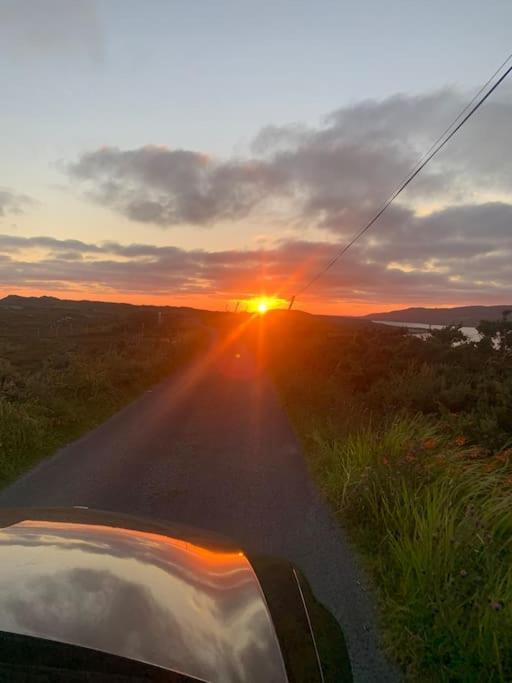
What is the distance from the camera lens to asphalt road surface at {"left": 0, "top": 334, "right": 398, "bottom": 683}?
4.44 metres

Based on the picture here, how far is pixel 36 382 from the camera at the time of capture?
11.9 m

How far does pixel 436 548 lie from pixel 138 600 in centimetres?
279

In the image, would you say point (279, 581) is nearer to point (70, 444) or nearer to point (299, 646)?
point (299, 646)

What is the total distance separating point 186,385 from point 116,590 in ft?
51.4

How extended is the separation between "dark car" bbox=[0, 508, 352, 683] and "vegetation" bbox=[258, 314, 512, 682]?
4.34 ft

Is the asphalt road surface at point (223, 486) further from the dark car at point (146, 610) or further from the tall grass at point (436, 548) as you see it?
the dark car at point (146, 610)

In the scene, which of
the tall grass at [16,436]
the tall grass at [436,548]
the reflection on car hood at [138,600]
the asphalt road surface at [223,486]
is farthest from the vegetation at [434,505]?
the tall grass at [16,436]

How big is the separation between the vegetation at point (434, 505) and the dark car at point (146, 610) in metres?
1.32

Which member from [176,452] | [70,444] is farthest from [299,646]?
[70,444]

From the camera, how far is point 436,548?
13.3ft

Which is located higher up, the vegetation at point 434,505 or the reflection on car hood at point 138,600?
the reflection on car hood at point 138,600

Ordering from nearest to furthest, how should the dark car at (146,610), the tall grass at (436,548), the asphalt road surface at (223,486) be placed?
the dark car at (146,610), the tall grass at (436,548), the asphalt road surface at (223,486)

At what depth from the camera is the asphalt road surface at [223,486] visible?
444 cm

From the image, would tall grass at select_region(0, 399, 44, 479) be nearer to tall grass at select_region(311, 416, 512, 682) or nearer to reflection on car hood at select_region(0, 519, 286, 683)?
tall grass at select_region(311, 416, 512, 682)
